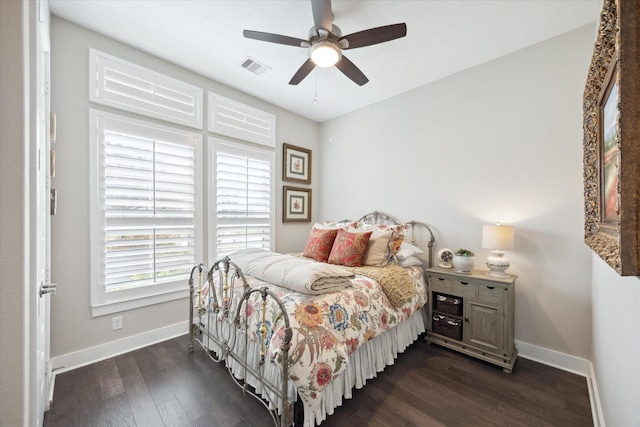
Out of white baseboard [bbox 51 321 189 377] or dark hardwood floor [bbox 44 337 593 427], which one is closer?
dark hardwood floor [bbox 44 337 593 427]

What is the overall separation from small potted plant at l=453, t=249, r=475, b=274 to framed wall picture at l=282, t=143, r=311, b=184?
2.50 m

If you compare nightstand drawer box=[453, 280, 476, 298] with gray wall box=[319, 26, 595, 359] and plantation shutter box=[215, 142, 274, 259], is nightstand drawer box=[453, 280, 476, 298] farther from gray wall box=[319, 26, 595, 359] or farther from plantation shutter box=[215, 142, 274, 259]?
plantation shutter box=[215, 142, 274, 259]

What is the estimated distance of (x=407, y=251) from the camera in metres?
2.96

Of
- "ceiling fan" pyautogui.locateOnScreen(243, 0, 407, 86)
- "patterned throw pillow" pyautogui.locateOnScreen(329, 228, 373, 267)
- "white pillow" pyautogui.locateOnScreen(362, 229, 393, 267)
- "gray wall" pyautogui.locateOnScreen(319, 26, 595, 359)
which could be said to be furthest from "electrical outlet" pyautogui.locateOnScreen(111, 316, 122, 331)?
"gray wall" pyautogui.locateOnScreen(319, 26, 595, 359)

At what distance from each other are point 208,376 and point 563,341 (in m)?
3.12

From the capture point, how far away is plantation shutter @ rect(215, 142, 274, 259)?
10.5 feet

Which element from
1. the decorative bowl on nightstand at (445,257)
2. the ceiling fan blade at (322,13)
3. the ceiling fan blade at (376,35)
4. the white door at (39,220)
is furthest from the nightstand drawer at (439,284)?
the white door at (39,220)

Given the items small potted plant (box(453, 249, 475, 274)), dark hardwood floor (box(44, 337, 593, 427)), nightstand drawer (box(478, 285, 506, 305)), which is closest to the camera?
dark hardwood floor (box(44, 337, 593, 427))

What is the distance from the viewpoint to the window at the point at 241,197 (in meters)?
3.19

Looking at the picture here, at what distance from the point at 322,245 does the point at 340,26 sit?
214 cm

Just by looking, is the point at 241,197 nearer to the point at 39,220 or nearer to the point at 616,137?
the point at 39,220

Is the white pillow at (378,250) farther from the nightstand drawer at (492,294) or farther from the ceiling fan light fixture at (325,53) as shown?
the ceiling fan light fixture at (325,53)

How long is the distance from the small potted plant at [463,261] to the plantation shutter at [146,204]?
9.35 ft

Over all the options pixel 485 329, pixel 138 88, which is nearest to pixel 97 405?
pixel 138 88
